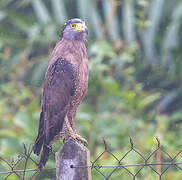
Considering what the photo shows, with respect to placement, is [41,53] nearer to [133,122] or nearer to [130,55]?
[130,55]

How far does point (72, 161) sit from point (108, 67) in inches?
176

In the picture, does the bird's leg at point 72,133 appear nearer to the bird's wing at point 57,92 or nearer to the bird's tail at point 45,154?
the bird's wing at point 57,92

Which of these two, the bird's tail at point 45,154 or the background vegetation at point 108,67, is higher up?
the background vegetation at point 108,67

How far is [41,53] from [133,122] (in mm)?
2605

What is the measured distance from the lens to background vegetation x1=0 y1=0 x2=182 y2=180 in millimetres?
6188

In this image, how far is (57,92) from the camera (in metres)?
4.09

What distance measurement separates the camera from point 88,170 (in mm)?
3002

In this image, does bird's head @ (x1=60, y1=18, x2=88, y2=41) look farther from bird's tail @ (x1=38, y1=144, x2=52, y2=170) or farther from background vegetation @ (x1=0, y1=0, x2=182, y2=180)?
background vegetation @ (x1=0, y1=0, x2=182, y2=180)

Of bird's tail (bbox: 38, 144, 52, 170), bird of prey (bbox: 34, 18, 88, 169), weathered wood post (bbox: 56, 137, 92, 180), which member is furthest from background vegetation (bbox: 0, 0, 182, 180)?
weathered wood post (bbox: 56, 137, 92, 180)

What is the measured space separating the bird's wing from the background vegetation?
5.37 ft

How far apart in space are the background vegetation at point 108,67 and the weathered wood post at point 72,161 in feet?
8.66

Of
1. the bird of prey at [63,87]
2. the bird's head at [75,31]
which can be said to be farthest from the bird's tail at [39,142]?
the bird's head at [75,31]

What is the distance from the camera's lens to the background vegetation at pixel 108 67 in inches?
244

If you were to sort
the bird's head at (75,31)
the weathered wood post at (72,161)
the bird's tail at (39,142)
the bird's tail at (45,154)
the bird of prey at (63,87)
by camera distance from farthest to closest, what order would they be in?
the bird's head at (75,31)
the bird of prey at (63,87)
the bird's tail at (39,142)
the bird's tail at (45,154)
the weathered wood post at (72,161)
